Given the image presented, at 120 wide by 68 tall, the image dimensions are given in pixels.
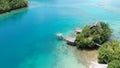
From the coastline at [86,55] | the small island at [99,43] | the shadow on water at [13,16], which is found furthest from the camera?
the shadow on water at [13,16]

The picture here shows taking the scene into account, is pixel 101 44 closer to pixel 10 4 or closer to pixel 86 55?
pixel 86 55

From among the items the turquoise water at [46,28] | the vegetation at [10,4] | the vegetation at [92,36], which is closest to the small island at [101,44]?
the vegetation at [92,36]

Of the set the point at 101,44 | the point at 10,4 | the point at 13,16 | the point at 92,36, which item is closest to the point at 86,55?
the point at 101,44

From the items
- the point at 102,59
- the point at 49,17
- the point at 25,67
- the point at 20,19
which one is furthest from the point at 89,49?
the point at 20,19

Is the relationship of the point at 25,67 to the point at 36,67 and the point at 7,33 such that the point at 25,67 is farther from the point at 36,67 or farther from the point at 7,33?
the point at 7,33

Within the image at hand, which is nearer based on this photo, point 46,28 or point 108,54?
point 108,54

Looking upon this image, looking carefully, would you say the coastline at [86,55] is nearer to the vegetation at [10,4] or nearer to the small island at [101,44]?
the small island at [101,44]

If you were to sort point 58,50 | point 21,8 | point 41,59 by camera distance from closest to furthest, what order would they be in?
1. point 41,59
2. point 58,50
3. point 21,8
